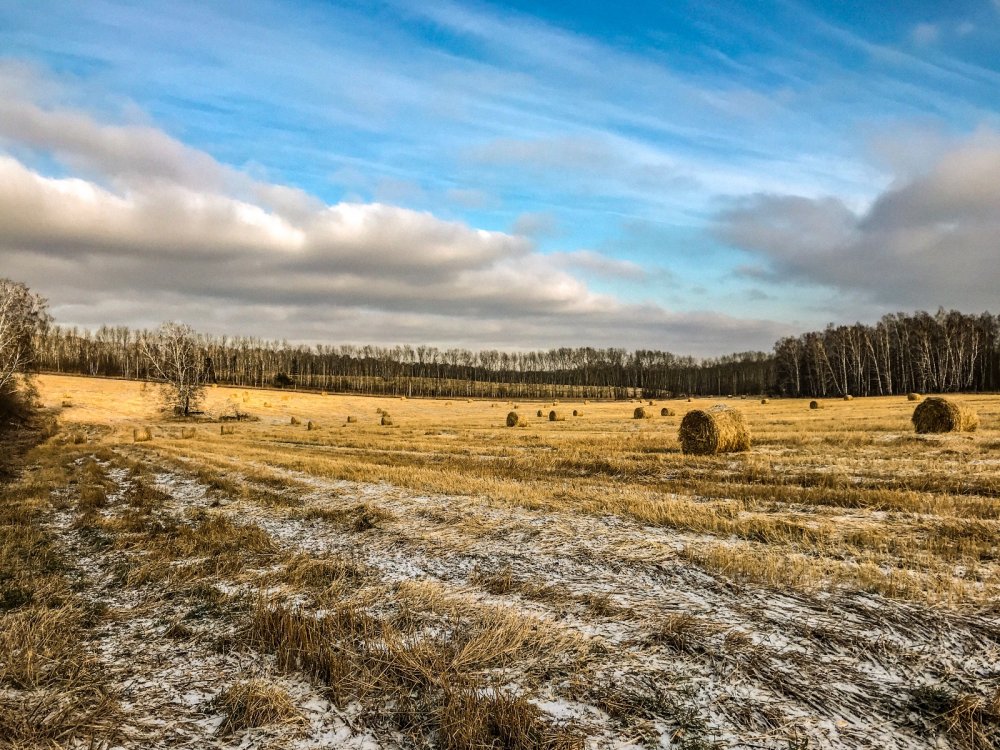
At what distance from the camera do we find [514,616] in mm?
6297

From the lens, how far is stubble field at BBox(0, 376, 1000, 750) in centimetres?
450

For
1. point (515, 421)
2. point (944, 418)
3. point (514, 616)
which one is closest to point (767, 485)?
point (514, 616)

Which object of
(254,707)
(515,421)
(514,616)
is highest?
(514,616)

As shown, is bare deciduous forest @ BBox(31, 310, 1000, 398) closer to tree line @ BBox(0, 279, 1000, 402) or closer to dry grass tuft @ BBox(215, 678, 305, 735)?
tree line @ BBox(0, 279, 1000, 402)

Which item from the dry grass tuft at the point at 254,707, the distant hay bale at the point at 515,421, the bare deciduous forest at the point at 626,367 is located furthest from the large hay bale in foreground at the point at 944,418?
the bare deciduous forest at the point at 626,367

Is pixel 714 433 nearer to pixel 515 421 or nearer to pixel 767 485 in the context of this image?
pixel 767 485

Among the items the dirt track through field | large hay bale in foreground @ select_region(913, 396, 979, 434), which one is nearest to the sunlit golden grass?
the dirt track through field

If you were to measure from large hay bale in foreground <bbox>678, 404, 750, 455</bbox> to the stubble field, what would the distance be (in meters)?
6.44

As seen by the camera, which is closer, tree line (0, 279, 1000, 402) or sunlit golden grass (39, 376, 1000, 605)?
sunlit golden grass (39, 376, 1000, 605)

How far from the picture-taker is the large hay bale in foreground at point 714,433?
835 inches

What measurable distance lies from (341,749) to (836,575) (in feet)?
20.3

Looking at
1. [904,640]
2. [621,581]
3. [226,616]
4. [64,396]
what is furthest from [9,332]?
[904,640]

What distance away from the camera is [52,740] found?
4258 mm

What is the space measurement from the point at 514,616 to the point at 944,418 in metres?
25.7
